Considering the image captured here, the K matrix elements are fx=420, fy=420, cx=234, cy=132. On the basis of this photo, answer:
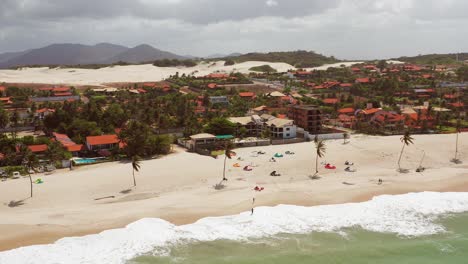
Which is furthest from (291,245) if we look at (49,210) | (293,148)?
(293,148)

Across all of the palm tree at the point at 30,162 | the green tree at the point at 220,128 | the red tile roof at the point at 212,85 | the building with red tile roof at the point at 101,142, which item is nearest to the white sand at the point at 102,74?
the red tile roof at the point at 212,85

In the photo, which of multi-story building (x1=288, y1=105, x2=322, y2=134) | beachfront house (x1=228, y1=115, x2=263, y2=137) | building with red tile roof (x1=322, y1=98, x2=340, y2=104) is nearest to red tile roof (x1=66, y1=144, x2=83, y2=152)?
beachfront house (x1=228, y1=115, x2=263, y2=137)

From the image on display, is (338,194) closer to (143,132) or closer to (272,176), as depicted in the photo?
(272,176)

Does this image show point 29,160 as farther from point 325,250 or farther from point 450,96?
point 450,96

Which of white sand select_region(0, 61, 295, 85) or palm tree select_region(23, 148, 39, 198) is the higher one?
white sand select_region(0, 61, 295, 85)

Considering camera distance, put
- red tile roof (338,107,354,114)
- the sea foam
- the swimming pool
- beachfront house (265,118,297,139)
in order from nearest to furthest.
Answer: the sea foam → the swimming pool → beachfront house (265,118,297,139) → red tile roof (338,107,354,114)

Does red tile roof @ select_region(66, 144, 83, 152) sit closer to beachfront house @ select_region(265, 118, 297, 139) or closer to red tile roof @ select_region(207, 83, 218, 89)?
beachfront house @ select_region(265, 118, 297, 139)

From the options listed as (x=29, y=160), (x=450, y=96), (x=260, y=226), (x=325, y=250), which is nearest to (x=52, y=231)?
(x=29, y=160)
